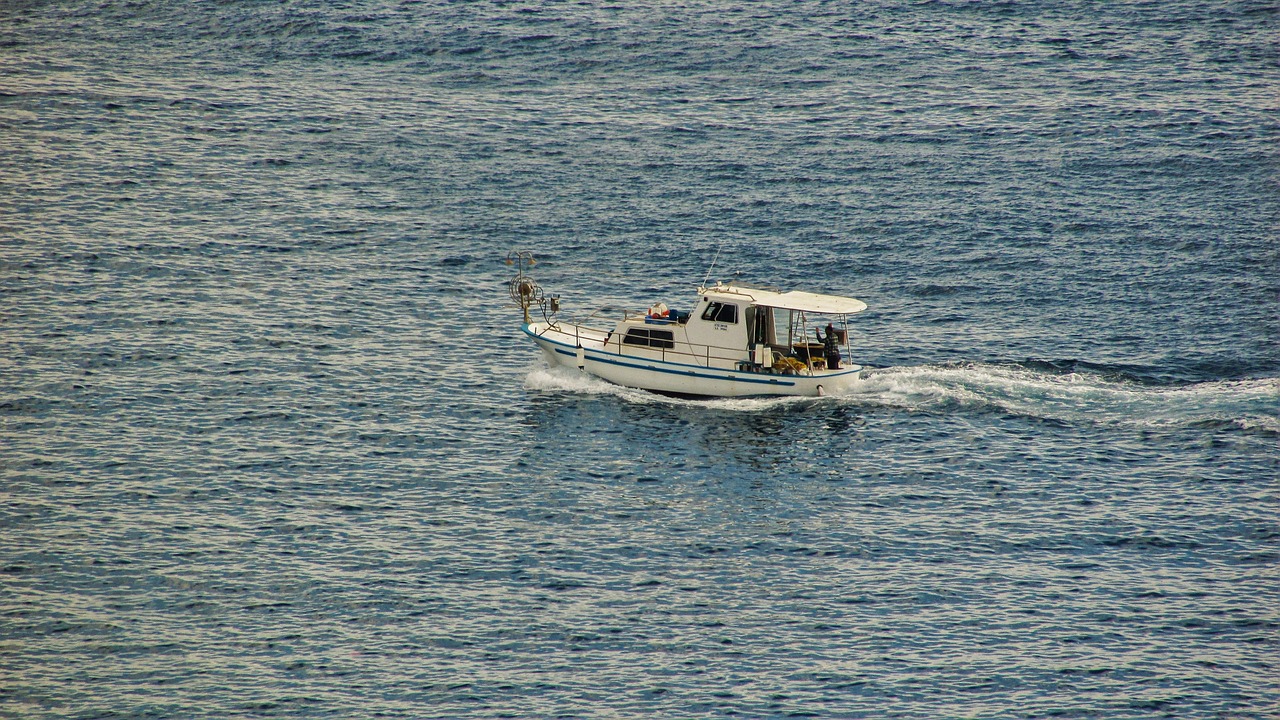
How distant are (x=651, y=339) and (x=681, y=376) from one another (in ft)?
9.30

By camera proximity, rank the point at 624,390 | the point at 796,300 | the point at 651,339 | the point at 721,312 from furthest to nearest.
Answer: the point at 651,339 → the point at 624,390 → the point at 721,312 → the point at 796,300

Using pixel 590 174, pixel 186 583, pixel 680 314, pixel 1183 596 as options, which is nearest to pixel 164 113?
pixel 590 174

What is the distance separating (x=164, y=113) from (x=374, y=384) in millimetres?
55727

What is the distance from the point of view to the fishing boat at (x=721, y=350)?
242ft

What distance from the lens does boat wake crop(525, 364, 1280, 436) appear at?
70.8 m

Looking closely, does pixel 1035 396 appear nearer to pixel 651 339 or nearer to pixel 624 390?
pixel 651 339

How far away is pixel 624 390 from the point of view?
75.2 meters

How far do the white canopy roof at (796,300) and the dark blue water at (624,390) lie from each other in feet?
15.4

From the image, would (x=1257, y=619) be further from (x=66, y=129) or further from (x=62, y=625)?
(x=66, y=129)

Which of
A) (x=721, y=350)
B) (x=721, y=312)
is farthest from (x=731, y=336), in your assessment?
(x=721, y=312)

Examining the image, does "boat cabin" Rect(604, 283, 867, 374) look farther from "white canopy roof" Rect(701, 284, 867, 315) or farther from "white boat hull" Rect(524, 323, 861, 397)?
"white boat hull" Rect(524, 323, 861, 397)

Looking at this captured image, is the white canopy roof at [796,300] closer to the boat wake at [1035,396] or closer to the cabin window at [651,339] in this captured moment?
the cabin window at [651,339]

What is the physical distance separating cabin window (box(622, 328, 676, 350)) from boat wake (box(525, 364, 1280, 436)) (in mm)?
2759

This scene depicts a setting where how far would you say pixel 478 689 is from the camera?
51156 millimetres
